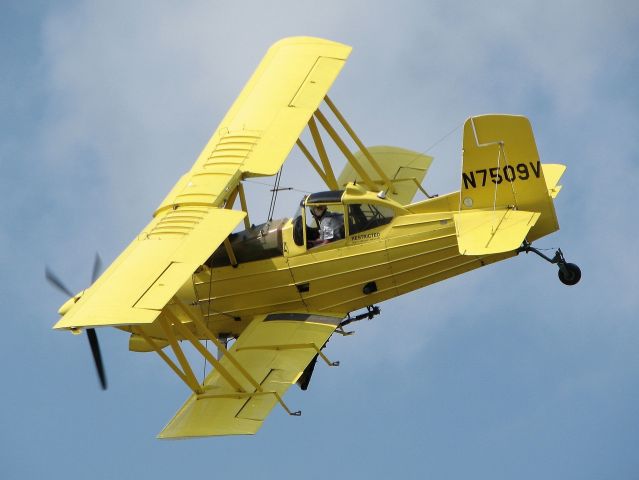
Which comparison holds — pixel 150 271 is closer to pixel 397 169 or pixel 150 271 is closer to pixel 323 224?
pixel 323 224

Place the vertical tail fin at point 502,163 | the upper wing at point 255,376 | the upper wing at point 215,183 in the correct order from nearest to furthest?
the upper wing at point 215,183
the upper wing at point 255,376
the vertical tail fin at point 502,163

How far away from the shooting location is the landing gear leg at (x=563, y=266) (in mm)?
29703

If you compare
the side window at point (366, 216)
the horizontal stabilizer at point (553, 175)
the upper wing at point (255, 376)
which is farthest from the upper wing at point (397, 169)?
the upper wing at point (255, 376)

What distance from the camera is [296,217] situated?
3064 cm

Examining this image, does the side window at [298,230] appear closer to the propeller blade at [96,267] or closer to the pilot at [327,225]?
the pilot at [327,225]

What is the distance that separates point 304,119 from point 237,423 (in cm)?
620

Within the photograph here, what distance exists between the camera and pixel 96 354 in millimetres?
28578

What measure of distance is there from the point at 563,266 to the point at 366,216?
321 cm

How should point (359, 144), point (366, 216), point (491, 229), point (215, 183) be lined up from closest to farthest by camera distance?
point (491, 229) → point (366, 216) → point (215, 183) → point (359, 144)

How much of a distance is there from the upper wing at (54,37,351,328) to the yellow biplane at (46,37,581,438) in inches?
1.4

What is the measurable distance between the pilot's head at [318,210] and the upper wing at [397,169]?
4.10m

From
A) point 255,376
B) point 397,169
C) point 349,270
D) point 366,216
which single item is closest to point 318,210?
point 366,216

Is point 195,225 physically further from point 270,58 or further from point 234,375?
point 270,58

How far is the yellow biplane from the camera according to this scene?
28.6 metres
